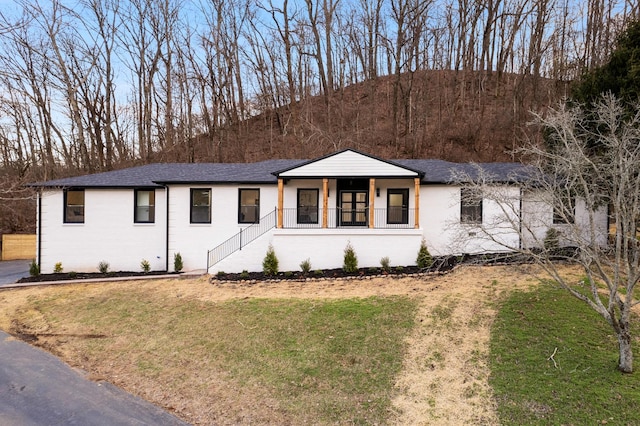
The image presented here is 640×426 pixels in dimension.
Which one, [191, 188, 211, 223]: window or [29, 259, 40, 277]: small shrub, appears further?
[191, 188, 211, 223]: window

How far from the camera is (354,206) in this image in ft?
49.3

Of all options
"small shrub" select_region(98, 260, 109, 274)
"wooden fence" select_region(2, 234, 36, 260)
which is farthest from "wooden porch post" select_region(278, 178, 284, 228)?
"wooden fence" select_region(2, 234, 36, 260)

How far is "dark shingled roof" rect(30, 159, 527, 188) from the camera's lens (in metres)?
13.8

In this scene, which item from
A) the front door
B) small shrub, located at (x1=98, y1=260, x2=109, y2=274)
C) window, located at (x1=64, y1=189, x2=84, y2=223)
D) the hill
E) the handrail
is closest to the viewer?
the handrail

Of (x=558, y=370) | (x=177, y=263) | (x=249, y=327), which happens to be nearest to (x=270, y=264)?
(x=249, y=327)

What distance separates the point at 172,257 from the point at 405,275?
30.6 feet

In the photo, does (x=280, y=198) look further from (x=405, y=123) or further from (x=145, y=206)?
(x=405, y=123)

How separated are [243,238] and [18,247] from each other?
16470 millimetres

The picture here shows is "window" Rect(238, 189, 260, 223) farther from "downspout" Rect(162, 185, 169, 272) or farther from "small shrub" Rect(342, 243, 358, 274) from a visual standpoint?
"small shrub" Rect(342, 243, 358, 274)

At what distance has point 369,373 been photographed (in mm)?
6746

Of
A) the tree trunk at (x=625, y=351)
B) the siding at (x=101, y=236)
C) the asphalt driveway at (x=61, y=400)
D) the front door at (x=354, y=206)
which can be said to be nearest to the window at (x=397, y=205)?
the front door at (x=354, y=206)

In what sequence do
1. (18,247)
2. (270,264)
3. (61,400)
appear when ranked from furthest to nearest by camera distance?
(18,247), (270,264), (61,400)

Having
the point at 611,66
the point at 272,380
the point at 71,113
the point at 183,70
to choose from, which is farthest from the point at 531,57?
the point at 71,113

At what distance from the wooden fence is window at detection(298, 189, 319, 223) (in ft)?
57.5
